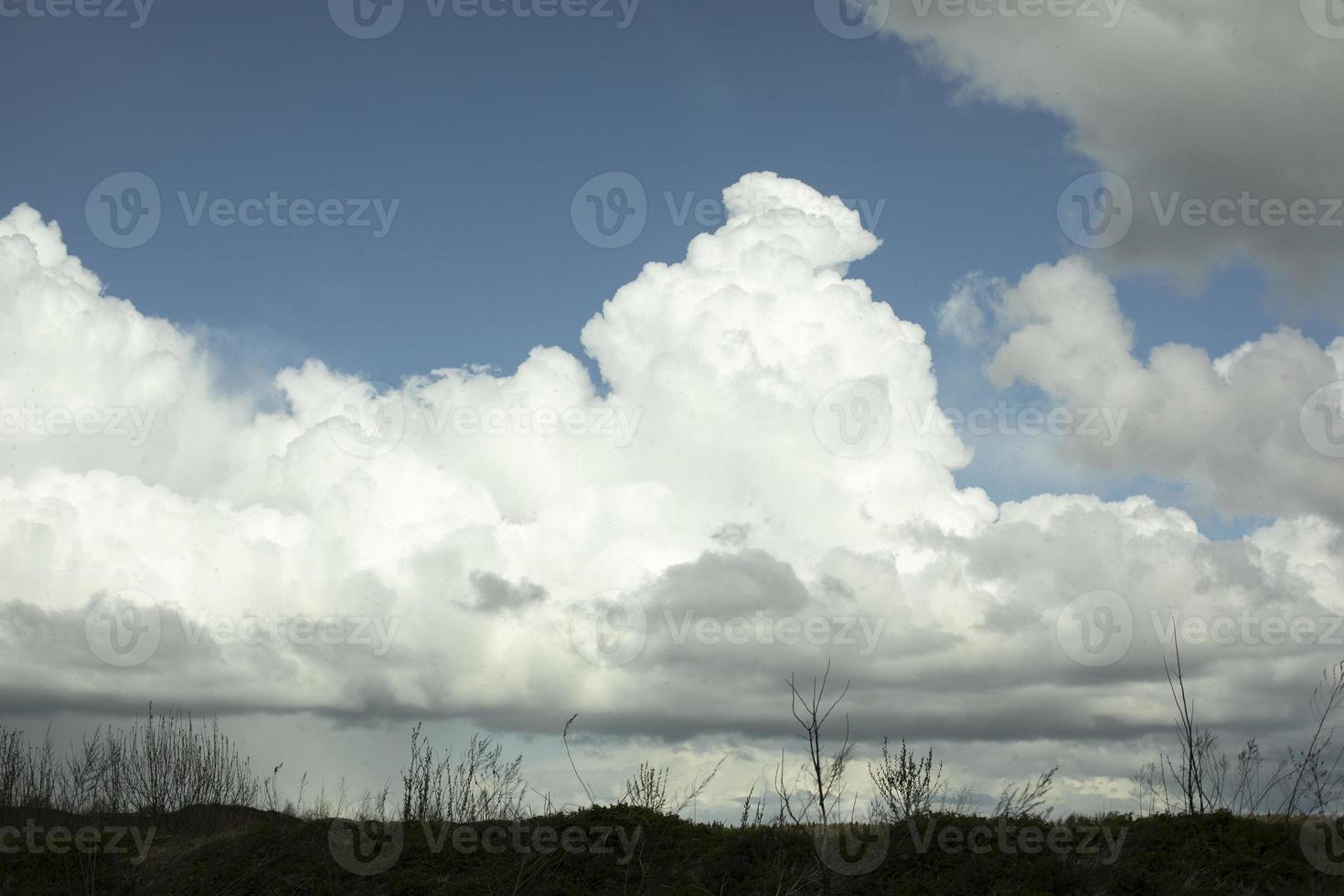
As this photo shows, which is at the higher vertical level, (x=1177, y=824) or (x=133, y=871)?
(x=1177, y=824)

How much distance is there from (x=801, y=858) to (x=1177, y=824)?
4.12 meters

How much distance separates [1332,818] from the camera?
11.3 m

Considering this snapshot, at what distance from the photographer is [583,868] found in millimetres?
11992

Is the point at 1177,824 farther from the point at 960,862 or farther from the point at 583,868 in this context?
the point at 583,868

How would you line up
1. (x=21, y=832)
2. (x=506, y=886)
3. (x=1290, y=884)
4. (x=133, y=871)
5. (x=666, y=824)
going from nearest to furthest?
(x=1290, y=884)
(x=506, y=886)
(x=666, y=824)
(x=133, y=871)
(x=21, y=832)

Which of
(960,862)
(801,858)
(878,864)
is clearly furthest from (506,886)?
A: (960,862)

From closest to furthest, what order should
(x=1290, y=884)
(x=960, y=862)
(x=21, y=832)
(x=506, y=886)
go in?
(x=1290, y=884) < (x=960, y=862) < (x=506, y=886) < (x=21, y=832)

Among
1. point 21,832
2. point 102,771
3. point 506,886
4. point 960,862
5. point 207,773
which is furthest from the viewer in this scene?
point 207,773

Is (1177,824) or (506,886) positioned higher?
(1177,824)

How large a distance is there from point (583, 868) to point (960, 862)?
431 centimetres

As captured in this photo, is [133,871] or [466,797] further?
[466,797]

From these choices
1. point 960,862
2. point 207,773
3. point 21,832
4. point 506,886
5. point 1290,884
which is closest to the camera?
Result: point 1290,884

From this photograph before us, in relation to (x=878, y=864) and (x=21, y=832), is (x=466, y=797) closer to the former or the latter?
(x=21, y=832)

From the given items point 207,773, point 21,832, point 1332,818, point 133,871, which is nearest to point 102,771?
point 207,773
